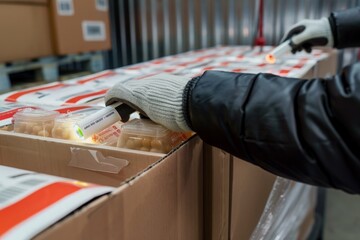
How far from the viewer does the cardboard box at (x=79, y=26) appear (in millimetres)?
1901

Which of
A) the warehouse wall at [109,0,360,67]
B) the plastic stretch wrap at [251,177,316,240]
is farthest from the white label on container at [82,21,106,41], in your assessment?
the plastic stretch wrap at [251,177,316,240]

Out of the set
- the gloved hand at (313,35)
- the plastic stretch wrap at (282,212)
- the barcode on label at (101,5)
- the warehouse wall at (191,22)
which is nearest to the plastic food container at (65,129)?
the plastic stretch wrap at (282,212)

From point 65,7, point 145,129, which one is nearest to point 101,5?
point 65,7

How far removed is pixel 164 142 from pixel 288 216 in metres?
0.72

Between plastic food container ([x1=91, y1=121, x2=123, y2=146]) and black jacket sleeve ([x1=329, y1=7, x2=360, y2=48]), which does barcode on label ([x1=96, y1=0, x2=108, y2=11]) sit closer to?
black jacket sleeve ([x1=329, y1=7, x2=360, y2=48])

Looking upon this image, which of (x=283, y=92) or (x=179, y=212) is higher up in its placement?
(x=283, y=92)

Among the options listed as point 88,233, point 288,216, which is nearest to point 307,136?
point 88,233

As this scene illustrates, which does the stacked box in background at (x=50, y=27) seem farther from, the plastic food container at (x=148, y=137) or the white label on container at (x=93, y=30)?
the plastic food container at (x=148, y=137)

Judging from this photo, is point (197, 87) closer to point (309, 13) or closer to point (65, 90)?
point (65, 90)

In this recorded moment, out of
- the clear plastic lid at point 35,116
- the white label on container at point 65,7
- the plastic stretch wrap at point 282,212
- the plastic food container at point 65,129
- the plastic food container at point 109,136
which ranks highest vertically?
the white label on container at point 65,7

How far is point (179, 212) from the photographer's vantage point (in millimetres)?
639

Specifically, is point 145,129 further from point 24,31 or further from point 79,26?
point 79,26

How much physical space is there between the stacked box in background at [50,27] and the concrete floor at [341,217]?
1.67m

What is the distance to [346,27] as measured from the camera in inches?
57.2
